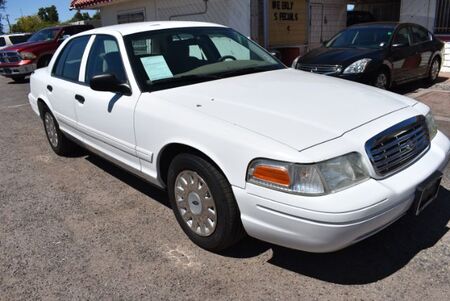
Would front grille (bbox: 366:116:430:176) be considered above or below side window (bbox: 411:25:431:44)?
below

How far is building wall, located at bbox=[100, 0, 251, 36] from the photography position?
1201cm

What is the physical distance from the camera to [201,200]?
3066mm

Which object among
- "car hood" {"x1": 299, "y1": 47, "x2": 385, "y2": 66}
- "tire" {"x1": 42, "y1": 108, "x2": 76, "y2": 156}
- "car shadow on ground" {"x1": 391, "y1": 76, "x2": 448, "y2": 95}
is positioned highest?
"car hood" {"x1": 299, "y1": 47, "x2": 385, "y2": 66}

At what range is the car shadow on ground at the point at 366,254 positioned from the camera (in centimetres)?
291

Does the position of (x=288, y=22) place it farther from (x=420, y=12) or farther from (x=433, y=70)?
(x=433, y=70)

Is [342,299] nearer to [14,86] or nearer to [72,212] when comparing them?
[72,212]

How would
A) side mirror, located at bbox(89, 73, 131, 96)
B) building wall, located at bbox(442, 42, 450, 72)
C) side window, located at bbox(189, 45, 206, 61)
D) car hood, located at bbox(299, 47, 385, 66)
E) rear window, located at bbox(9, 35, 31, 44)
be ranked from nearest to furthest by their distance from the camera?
side mirror, located at bbox(89, 73, 131, 96) < side window, located at bbox(189, 45, 206, 61) < car hood, located at bbox(299, 47, 385, 66) < building wall, located at bbox(442, 42, 450, 72) < rear window, located at bbox(9, 35, 31, 44)

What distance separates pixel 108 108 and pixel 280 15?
10535 mm

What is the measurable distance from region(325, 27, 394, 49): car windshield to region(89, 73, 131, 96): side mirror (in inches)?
250

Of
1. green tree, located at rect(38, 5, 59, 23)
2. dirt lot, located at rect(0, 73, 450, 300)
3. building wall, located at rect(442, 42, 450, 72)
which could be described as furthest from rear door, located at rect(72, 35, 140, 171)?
green tree, located at rect(38, 5, 59, 23)

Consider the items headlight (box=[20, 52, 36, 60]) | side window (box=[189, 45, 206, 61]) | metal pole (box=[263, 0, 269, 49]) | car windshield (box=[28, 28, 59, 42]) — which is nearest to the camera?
side window (box=[189, 45, 206, 61])

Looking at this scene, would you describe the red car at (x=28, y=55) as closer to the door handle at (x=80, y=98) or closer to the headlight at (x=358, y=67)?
the headlight at (x=358, y=67)

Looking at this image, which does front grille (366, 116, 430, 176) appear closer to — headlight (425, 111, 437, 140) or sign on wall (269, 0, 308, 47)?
headlight (425, 111, 437, 140)

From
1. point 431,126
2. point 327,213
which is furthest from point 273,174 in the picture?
point 431,126
